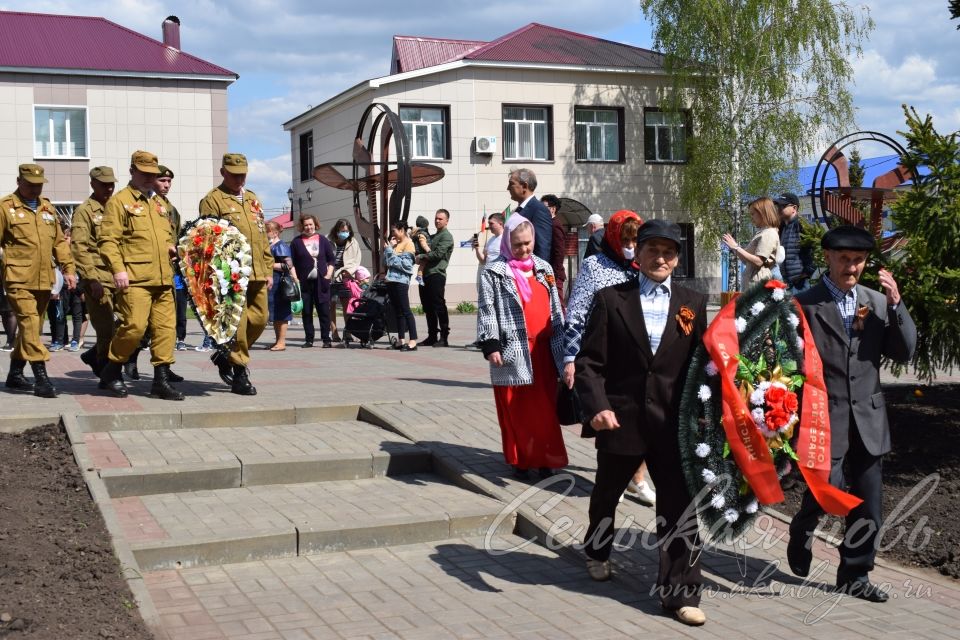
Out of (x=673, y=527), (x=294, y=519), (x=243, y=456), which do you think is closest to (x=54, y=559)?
(x=294, y=519)

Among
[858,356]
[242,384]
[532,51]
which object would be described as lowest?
[242,384]

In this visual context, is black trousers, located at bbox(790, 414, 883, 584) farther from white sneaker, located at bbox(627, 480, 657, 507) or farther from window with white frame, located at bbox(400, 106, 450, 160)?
window with white frame, located at bbox(400, 106, 450, 160)

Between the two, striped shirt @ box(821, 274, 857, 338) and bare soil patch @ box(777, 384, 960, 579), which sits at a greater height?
striped shirt @ box(821, 274, 857, 338)

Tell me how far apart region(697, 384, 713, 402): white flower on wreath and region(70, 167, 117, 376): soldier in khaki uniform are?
20.4 feet

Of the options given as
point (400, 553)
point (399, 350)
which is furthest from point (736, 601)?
point (399, 350)

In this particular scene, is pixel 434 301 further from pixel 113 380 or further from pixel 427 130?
pixel 427 130

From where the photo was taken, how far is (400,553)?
6410 millimetres

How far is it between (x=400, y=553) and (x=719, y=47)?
30.6 m

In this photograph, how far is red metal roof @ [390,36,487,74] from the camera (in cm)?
3869

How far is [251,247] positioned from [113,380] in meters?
1.70

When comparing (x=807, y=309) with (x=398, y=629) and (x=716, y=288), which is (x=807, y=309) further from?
(x=716, y=288)

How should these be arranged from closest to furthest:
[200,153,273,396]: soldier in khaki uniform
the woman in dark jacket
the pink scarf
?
the pink scarf
[200,153,273,396]: soldier in khaki uniform
the woman in dark jacket

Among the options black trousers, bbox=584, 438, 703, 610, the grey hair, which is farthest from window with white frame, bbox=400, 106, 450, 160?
black trousers, bbox=584, 438, 703, 610

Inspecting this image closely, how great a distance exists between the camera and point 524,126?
35.2 meters
